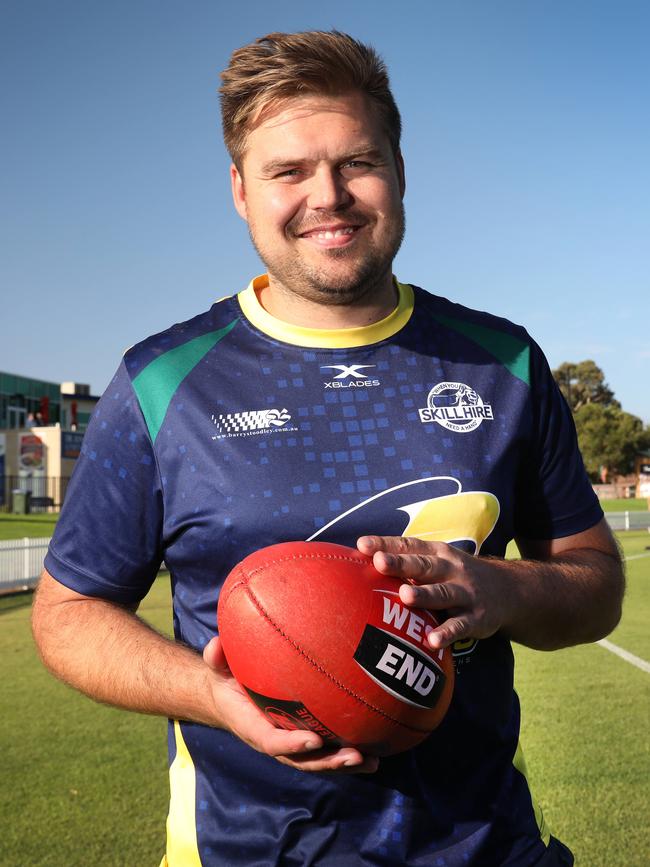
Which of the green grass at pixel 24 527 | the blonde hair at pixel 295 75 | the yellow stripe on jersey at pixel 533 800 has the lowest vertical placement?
the green grass at pixel 24 527

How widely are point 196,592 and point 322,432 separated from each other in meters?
0.53

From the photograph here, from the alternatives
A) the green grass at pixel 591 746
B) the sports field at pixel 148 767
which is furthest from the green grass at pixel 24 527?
the green grass at pixel 591 746

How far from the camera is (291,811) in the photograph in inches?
86.7

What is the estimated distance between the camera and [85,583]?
2.40 meters

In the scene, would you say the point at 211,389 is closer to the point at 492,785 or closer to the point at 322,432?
the point at 322,432

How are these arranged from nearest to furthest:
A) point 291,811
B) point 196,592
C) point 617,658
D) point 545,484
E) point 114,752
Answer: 1. point 291,811
2. point 196,592
3. point 545,484
4. point 114,752
5. point 617,658

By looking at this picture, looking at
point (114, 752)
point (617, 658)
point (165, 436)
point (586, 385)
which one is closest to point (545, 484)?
point (165, 436)

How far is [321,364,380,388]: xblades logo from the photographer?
2.46 metres

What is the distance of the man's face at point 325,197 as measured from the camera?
2393 mm

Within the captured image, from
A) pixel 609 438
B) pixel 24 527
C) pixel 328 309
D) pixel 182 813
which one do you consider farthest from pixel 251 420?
pixel 609 438

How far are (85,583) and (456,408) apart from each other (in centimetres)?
110

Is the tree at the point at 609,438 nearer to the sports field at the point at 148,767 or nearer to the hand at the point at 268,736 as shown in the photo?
the sports field at the point at 148,767

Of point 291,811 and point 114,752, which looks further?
point 114,752

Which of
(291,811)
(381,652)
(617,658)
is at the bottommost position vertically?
(617,658)
